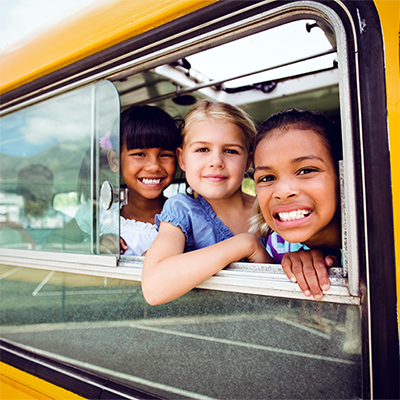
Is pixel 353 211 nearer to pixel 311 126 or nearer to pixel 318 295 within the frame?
pixel 318 295

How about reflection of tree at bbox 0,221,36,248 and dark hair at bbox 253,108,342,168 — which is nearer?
dark hair at bbox 253,108,342,168

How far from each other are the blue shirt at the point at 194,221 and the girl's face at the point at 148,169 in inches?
21.4

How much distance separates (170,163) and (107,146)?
60 centimetres

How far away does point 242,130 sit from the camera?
1.48 m

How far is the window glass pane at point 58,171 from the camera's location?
52.9 inches

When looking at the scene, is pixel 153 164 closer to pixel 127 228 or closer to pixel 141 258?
pixel 127 228

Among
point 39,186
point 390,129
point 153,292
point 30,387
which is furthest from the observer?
point 39,186

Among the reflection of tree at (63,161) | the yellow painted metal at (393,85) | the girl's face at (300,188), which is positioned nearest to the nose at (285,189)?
the girl's face at (300,188)

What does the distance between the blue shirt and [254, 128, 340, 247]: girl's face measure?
0.35m

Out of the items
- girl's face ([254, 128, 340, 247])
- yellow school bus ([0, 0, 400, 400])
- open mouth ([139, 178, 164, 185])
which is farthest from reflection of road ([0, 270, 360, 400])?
open mouth ([139, 178, 164, 185])

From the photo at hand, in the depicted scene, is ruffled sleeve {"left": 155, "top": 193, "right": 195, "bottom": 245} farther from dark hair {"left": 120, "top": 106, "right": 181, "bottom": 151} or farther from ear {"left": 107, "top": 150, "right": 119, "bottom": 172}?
dark hair {"left": 120, "top": 106, "right": 181, "bottom": 151}

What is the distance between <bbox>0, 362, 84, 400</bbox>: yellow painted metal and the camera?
1292 millimetres

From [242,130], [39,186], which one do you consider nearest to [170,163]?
[242,130]

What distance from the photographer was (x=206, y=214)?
1415 millimetres
